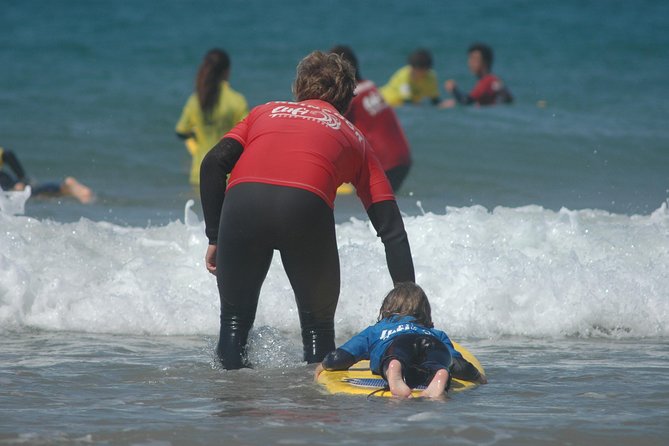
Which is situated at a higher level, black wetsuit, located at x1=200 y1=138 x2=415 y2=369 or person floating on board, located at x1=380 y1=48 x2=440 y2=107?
person floating on board, located at x1=380 y1=48 x2=440 y2=107

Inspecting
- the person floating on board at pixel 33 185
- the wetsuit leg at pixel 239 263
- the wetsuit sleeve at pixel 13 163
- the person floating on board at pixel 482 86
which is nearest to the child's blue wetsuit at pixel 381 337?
the wetsuit leg at pixel 239 263

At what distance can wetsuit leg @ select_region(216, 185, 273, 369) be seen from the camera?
447 centimetres

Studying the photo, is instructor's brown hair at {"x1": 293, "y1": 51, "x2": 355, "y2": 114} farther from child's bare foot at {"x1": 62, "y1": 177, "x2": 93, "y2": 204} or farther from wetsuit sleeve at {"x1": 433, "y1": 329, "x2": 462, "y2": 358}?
child's bare foot at {"x1": 62, "y1": 177, "x2": 93, "y2": 204}

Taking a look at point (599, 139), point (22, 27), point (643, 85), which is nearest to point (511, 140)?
point (599, 139)

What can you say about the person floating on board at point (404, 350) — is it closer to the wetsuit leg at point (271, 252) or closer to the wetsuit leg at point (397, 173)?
the wetsuit leg at point (271, 252)

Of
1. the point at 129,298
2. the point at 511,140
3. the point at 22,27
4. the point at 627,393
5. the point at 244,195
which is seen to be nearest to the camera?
the point at 244,195

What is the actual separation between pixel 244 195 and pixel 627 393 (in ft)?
6.55

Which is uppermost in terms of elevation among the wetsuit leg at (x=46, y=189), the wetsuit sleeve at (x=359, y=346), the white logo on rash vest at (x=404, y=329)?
the wetsuit leg at (x=46, y=189)

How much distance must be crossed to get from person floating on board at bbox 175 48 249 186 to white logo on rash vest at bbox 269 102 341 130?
17.5 ft

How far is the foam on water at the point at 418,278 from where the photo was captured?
694 cm

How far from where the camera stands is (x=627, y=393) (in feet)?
16.4

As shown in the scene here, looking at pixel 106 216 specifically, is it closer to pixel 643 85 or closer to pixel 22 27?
pixel 643 85

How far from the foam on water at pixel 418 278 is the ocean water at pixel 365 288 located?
0.05ft

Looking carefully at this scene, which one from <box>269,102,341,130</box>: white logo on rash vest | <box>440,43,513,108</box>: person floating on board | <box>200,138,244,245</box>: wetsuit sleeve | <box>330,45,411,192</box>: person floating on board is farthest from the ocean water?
<box>269,102,341,130</box>: white logo on rash vest
